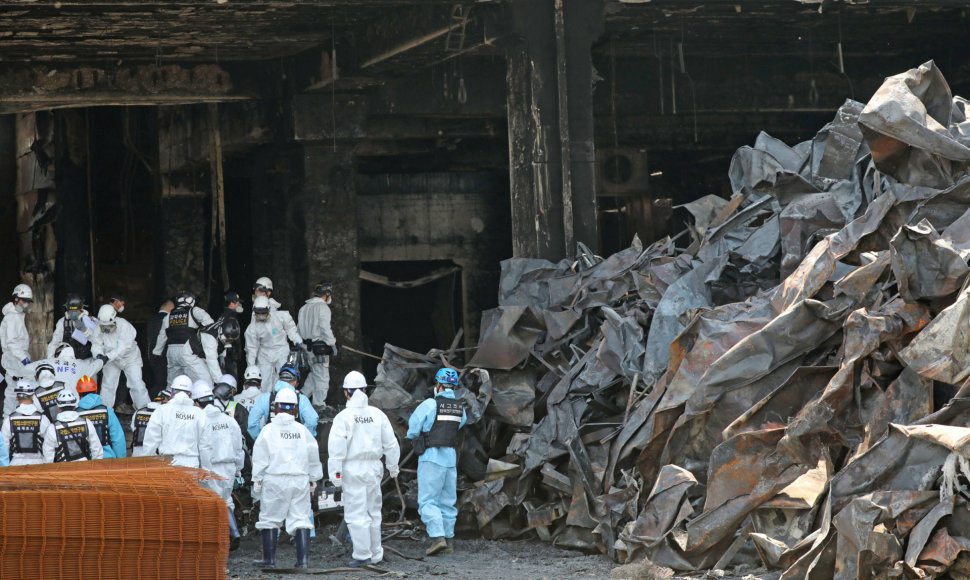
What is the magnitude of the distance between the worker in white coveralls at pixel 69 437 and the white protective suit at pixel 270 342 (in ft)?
16.9

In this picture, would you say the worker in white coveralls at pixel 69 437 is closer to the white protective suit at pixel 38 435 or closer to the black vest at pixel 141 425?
the white protective suit at pixel 38 435

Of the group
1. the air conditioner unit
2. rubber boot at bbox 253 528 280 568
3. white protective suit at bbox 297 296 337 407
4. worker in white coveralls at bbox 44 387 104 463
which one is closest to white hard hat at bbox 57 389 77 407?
worker in white coveralls at bbox 44 387 104 463

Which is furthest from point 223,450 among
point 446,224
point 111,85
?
point 446,224

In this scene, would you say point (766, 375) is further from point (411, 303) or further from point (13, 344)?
point (411, 303)

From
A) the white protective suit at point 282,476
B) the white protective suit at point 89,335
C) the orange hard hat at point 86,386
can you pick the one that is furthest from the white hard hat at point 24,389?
the white protective suit at point 89,335

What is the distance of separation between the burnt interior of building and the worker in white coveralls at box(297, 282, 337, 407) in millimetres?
1750

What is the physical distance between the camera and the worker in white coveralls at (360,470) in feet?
37.5

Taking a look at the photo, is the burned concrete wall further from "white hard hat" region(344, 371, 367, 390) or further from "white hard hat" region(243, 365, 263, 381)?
"white hard hat" region(344, 371, 367, 390)

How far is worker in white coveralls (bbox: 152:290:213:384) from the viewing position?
16.7 meters

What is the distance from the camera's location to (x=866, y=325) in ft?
30.0

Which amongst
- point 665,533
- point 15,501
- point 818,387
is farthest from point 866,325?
point 15,501

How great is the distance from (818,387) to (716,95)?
12.8m

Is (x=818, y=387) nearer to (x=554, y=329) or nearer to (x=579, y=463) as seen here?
(x=579, y=463)

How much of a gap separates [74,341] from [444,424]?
22.7 ft
